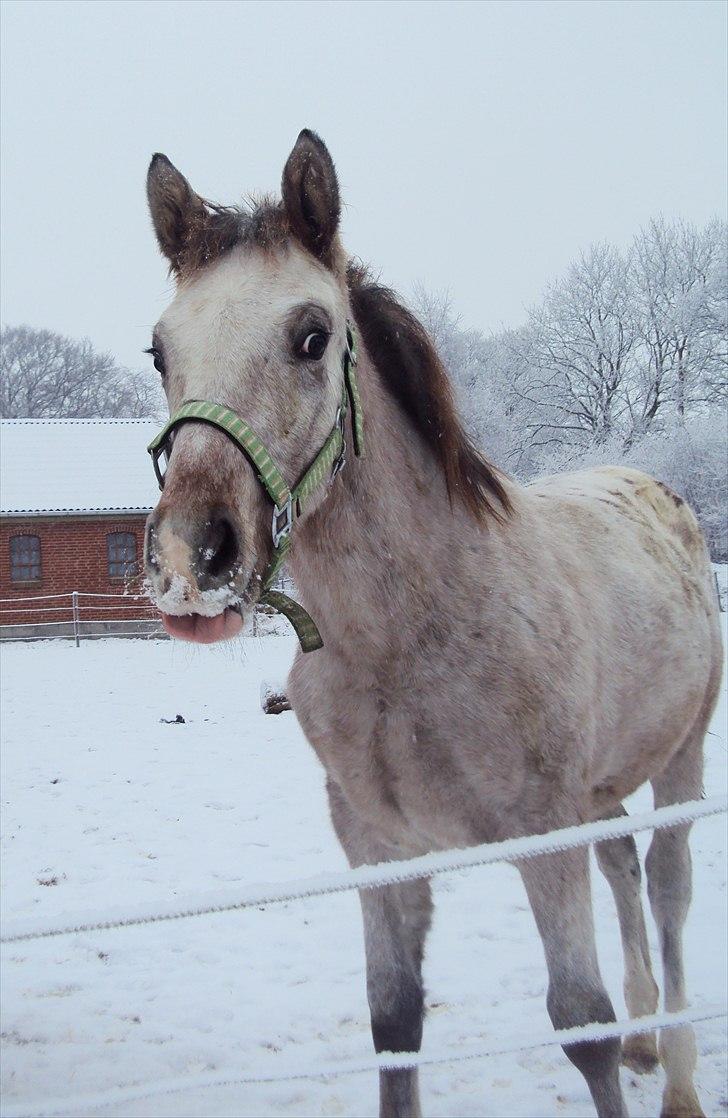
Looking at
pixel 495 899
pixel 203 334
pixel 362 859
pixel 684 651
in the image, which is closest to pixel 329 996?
pixel 495 899

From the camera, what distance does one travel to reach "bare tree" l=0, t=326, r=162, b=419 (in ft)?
133

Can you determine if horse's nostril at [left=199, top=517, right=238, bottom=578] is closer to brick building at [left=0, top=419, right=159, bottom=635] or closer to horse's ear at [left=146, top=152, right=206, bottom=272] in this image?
horse's ear at [left=146, top=152, right=206, bottom=272]

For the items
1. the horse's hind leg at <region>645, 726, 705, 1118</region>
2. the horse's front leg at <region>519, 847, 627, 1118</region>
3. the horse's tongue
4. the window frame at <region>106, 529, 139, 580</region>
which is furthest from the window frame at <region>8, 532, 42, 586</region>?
the horse's tongue

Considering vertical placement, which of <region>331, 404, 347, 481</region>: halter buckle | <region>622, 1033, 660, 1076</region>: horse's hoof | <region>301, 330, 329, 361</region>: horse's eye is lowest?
<region>622, 1033, 660, 1076</region>: horse's hoof

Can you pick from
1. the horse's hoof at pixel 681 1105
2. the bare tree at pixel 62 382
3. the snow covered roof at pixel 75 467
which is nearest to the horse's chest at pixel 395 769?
the horse's hoof at pixel 681 1105

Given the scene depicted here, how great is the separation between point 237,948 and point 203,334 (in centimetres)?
371

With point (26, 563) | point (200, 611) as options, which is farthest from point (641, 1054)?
point (26, 563)

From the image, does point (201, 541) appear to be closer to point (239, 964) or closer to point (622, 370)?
point (239, 964)

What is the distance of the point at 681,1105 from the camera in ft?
10.1

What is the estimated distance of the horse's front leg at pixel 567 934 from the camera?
7.36 feet

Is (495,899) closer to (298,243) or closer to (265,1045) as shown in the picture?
(265,1045)

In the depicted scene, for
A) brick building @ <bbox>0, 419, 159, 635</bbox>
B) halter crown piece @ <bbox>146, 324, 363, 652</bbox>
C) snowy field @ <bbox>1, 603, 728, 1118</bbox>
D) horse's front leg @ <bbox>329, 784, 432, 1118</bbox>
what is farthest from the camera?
brick building @ <bbox>0, 419, 159, 635</bbox>

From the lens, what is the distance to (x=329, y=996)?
13.1 feet

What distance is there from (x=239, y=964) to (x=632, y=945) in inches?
78.4
